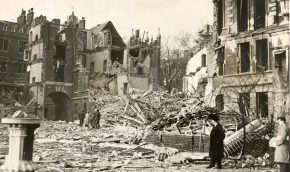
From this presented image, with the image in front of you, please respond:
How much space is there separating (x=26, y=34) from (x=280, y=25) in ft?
143

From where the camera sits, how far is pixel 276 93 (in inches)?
950

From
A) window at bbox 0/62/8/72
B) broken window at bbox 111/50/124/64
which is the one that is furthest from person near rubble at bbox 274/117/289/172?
window at bbox 0/62/8/72

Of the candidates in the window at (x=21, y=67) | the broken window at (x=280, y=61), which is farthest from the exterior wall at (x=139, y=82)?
the broken window at (x=280, y=61)

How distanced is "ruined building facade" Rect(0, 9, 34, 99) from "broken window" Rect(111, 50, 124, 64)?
12957 mm

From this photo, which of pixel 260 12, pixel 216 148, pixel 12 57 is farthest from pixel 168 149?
pixel 12 57

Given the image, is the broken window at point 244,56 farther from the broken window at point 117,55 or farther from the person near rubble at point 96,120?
the broken window at point 117,55

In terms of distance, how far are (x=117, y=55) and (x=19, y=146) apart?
49621mm

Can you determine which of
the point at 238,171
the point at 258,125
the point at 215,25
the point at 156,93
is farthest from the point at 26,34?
the point at 238,171

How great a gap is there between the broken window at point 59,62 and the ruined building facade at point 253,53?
90.3ft

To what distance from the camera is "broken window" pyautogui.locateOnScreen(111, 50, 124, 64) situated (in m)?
56.1

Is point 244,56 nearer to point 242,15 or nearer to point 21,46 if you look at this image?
point 242,15

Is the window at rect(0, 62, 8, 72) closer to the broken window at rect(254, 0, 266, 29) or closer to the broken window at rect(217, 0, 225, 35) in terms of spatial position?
the broken window at rect(217, 0, 225, 35)

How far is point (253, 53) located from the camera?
27.3m

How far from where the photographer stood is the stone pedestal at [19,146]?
24.4ft
